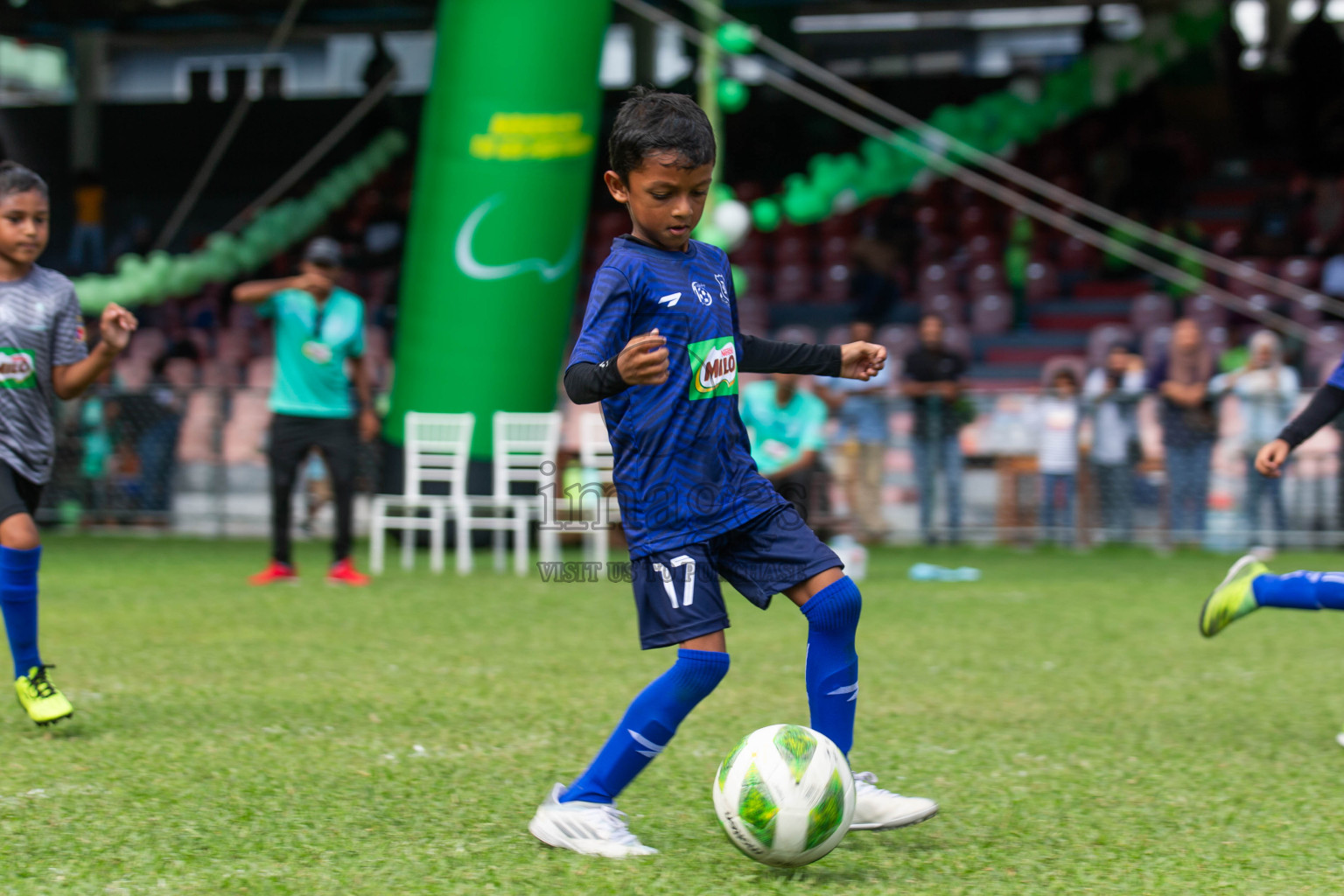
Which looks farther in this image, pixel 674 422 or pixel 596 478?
pixel 596 478

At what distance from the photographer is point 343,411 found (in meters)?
10.1

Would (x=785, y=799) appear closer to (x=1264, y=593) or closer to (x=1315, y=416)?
(x=1264, y=593)

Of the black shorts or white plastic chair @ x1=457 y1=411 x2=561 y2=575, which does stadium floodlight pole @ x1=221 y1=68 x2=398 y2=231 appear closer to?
white plastic chair @ x1=457 y1=411 x2=561 y2=575

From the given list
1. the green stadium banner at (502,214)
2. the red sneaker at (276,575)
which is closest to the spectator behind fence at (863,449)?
the green stadium banner at (502,214)

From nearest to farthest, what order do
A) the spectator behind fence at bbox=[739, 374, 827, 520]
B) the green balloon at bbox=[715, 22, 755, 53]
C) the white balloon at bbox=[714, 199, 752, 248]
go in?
the spectator behind fence at bbox=[739, 374, 827, 520], the green balloon at bbox=[715, 22, 755, 53], the white balloon at bbox=[714, 199, 752, 248]

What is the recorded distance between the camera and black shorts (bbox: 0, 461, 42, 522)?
17.0ft

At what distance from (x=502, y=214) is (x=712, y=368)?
906 centimetres

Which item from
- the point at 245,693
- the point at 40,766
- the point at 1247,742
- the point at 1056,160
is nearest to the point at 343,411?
the point at 245,693

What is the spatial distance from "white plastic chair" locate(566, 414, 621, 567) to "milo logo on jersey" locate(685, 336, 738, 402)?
6711 mm

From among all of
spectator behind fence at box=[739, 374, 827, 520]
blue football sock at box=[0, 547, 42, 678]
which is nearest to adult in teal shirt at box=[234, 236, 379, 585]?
spectator behind fence at box=[739, 374, 827, 520]

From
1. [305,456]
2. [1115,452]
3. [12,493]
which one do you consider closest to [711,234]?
[1115,452]

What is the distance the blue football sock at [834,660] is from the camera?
379 cm

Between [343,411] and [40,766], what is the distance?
548cm

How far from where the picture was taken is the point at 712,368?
381 centimetres
